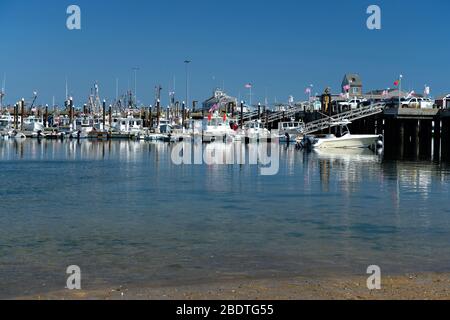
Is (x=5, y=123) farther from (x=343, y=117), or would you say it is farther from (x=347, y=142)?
(x=347, y=142)

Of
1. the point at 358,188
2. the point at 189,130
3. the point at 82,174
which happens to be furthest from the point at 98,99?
the point at 358,188

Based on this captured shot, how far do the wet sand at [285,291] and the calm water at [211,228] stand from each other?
0.89 meters

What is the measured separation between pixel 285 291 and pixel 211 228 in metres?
8.75

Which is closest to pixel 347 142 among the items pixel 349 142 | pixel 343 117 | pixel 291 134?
pixel 349 142

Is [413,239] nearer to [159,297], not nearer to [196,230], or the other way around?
[196,230]

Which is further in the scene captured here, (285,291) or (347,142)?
(347,142)

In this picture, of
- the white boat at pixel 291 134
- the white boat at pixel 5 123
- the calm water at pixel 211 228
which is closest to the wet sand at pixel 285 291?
the calm water at pixel 211 228

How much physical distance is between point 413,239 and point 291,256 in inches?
175

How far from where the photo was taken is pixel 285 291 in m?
12.8

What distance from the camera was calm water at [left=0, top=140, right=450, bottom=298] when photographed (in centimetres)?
1555

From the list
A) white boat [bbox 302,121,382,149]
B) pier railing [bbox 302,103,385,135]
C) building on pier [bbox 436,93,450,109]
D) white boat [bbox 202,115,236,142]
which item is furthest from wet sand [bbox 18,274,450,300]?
building on pier [bbox 436,93,450,109]

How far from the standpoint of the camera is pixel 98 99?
188 m

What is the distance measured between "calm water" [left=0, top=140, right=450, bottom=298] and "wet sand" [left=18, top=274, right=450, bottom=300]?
89cm

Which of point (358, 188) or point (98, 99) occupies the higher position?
point (98, 99)
